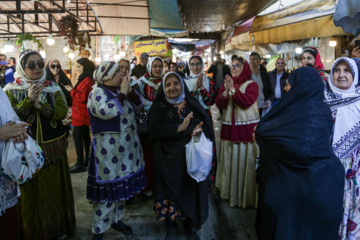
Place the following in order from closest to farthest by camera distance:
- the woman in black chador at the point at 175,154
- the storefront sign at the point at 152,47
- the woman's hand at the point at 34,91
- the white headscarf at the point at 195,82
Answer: the woman's hand at the point at 34,91 < the woman in black chador at the point at 175,154 < the white headscarf at the point at 195,82 < the storefront sign at the point at 152,47

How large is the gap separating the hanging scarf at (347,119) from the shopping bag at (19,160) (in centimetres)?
246

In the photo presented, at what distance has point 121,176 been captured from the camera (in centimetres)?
281

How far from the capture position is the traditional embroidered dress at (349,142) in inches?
96.0

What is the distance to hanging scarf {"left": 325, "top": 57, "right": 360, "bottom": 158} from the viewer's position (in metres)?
2.43

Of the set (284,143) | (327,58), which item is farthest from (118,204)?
(327,58)

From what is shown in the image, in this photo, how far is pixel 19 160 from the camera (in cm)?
182

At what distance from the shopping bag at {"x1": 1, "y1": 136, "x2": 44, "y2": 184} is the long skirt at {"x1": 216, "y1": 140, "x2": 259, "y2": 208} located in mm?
2448

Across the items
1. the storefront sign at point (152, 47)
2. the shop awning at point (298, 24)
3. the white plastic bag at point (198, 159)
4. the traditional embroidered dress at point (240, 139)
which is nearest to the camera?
the white plastic bag at point (198, 159)

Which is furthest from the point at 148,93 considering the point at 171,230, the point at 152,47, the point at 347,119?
the point at 152,47

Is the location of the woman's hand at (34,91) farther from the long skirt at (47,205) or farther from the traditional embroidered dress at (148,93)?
the traditional embroidered dress at (148,93)

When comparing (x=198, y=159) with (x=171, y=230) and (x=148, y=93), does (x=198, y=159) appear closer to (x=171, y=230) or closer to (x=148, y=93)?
(x=171, y=230)

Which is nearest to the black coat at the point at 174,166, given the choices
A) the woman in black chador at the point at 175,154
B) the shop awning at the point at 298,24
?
the woman in black chador at the point at 175,154

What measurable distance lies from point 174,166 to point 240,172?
45.9 inches

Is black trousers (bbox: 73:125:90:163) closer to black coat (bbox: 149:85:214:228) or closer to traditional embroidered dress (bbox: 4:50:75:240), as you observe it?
traditional embroidered dress (bbox: 4:50:75:240)
